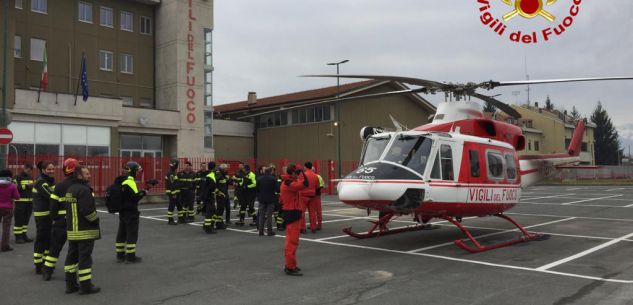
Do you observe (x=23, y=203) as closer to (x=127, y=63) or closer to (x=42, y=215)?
(x=42, y=215)

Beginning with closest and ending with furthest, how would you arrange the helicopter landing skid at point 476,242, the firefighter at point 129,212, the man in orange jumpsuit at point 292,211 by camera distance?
the man in orange jumpsuit at point 292,211, the firefighter at point 129,212, the helicopter landing skid at point 476,242

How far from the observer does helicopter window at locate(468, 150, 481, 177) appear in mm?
10070

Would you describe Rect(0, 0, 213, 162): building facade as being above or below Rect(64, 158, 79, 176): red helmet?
above

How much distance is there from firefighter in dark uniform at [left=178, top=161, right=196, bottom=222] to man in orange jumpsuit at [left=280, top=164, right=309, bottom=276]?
6470mm

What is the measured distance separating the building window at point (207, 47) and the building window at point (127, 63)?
485cm

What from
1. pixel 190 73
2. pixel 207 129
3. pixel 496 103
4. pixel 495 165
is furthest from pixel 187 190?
pixel 207 129

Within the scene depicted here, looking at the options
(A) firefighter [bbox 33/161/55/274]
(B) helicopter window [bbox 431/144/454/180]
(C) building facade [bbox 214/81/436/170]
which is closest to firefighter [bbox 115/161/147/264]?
(A) firefighter [bbox 33/161/55/274]

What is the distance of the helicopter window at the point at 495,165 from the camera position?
418 inches

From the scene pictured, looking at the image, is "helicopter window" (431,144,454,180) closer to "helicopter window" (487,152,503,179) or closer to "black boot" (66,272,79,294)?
"helicopter window" (487,152,503,179)

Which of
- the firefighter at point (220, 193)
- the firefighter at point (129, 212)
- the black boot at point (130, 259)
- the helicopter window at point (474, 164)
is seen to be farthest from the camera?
the firefighter at point (220, 193)

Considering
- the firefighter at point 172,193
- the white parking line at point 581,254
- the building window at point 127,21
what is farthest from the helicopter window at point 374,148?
the building window at point 127,21

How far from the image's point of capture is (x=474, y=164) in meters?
10.1

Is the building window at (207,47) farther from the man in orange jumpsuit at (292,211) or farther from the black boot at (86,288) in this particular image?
the black boot at (86,288)

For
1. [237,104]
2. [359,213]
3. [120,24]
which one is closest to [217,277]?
[359,213]
